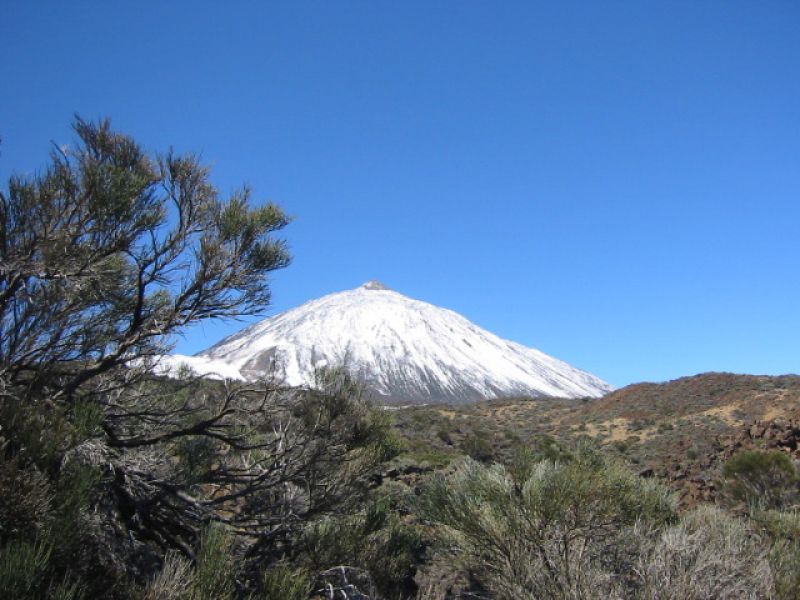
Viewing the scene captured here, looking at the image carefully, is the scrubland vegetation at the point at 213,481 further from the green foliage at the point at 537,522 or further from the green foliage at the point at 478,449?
the green foliage at the point at 478,449

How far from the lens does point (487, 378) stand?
359 feet

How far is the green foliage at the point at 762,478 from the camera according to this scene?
28.0ft

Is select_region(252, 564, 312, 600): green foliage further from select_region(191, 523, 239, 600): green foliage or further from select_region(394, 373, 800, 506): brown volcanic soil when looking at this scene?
select_region(394, 373, 800, 506): brown volcanic soil

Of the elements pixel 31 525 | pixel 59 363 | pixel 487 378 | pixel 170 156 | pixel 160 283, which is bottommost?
pixel 31 525

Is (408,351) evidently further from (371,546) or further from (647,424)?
Answer: (371,546)

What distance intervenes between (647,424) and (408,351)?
9480 cm

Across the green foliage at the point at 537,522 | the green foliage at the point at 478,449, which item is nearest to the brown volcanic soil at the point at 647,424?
the green foliage at the point at 478,449

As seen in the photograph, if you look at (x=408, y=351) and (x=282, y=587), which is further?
(x=408, y=351)

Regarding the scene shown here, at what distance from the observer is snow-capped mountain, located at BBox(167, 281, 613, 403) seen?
103 meters

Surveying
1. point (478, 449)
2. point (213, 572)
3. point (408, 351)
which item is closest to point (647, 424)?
point (478, 449)

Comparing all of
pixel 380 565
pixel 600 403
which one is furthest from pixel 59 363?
pixel 600 403

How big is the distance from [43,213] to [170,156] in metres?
1.14

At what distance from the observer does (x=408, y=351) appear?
120438 mm

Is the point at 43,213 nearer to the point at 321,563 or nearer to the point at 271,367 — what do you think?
the point at 271,367
